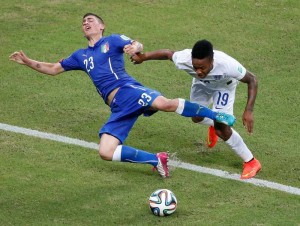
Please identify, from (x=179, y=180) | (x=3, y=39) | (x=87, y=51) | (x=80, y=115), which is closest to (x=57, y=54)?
(x=3, y=39)

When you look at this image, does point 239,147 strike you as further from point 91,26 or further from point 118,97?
point 91,26

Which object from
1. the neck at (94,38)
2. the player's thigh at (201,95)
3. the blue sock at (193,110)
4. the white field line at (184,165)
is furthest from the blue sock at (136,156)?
the neck at (94,38)

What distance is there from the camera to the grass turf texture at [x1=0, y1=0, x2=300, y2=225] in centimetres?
1092

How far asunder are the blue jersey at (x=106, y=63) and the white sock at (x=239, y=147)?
4.75 feet

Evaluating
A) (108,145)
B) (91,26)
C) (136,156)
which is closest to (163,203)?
(136,156)

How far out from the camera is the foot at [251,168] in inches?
465

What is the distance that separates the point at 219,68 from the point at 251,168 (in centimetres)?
136

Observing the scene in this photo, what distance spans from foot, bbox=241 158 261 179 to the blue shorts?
1.44 m

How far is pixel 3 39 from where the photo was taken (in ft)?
53.7

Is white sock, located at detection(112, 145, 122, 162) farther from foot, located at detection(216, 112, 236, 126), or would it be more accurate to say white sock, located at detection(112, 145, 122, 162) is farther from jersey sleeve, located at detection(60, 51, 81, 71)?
jersey sleeve, located at detection(60, 51, 81, 71)

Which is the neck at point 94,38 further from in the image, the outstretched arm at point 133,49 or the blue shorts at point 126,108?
the blue shorts at point 126,108

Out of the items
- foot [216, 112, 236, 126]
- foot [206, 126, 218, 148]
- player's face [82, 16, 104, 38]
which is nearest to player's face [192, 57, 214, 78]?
foot [216, 112, 236, 126]

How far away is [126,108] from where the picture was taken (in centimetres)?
1192

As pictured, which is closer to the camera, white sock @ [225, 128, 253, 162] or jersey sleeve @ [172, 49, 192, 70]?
jersey sleeve @ [172, 49, 192, 70]
